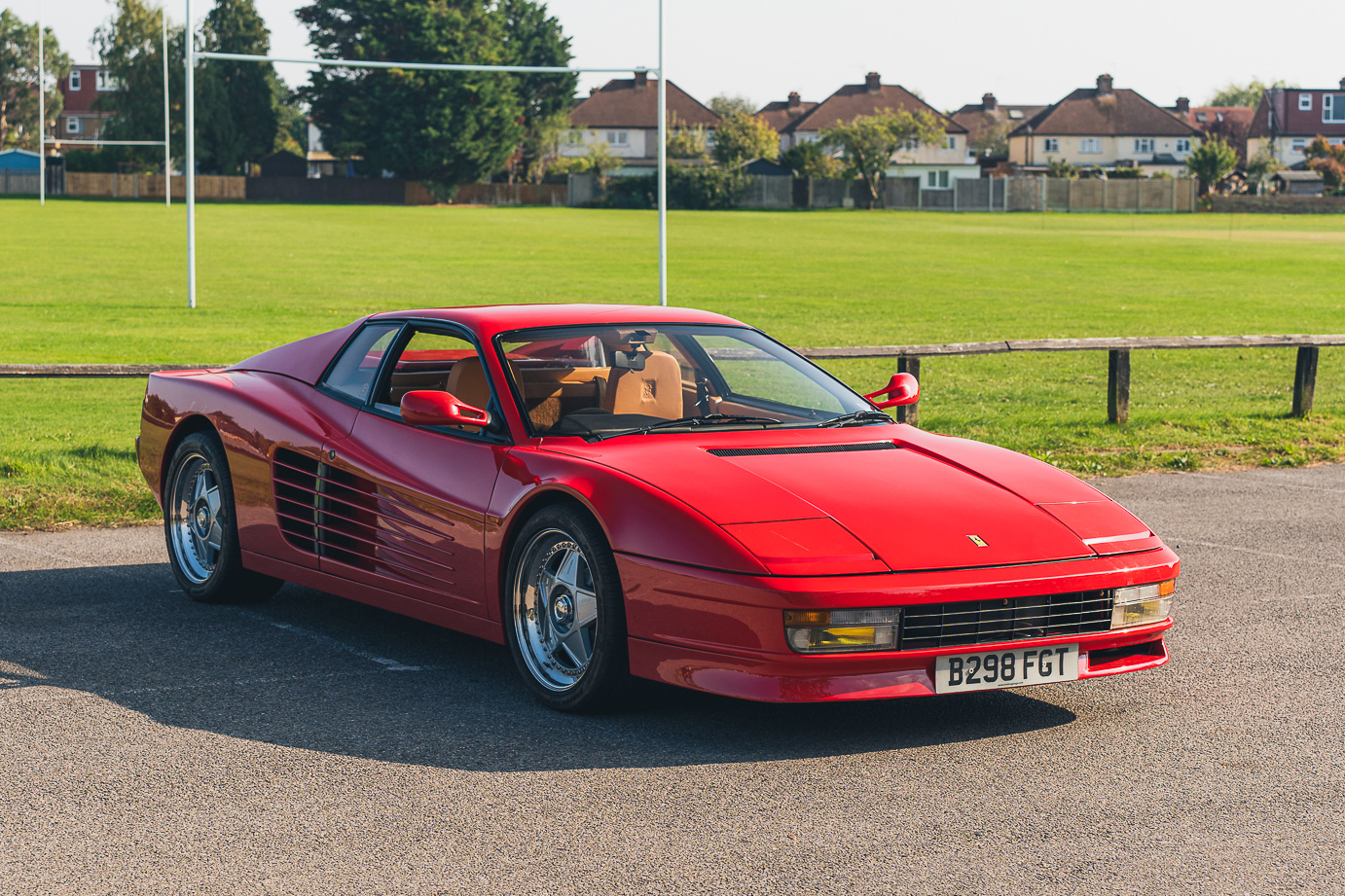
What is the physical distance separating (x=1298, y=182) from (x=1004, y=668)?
12517 centimetres

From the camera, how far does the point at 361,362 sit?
22.4 feet

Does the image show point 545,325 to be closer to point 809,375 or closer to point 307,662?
point 809,375

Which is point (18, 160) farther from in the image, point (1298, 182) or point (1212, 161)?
point (1298, 182)

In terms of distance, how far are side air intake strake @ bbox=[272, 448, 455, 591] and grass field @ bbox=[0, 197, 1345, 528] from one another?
3338mm

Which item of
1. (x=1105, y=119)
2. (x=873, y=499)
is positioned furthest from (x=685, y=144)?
(x=873, y=499)

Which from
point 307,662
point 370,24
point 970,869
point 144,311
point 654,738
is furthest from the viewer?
point 370,24

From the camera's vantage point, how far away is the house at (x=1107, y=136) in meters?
136

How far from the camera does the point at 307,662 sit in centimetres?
619

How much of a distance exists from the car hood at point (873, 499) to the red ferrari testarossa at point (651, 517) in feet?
0.04

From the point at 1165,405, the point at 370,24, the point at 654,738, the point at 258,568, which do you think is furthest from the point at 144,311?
the point at 370,24

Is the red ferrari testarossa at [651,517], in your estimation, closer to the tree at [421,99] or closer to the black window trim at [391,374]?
the black window trim at [391,374]

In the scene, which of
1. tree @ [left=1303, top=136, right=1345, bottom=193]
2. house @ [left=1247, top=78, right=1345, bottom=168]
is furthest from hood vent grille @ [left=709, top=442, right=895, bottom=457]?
house @ [left=1247, top=78, right=1345, bottom=168]

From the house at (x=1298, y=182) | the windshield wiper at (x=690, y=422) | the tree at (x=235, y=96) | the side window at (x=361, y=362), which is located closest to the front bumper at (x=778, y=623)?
the windshield wiper at (x=690, y=422)

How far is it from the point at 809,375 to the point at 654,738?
205 centimetres
